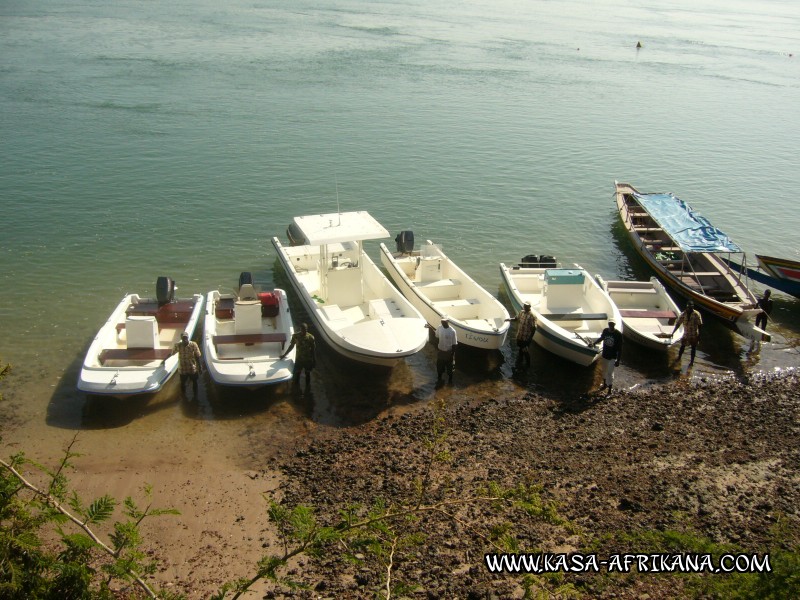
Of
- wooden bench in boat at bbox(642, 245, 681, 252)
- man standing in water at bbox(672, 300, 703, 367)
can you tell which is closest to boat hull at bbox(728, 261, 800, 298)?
wooden bench in boat at bbox(642, 245, 681, 252)

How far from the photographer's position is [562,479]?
11.6m

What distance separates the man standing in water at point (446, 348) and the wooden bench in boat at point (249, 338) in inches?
134

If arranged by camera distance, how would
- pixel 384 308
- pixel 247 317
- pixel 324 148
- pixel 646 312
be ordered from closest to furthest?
pixel 247 317, pixel 384 308, pixel 646 312, pixel 324 148

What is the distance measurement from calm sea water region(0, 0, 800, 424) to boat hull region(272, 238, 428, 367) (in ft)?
7.89

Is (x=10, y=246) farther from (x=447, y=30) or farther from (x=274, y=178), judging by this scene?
(x=447, y=30)

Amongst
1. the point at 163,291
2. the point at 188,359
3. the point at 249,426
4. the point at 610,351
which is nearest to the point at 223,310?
the point at 163,291

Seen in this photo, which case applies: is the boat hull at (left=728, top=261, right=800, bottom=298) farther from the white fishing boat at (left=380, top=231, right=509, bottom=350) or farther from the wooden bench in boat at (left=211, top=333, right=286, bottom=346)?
the wooden bench in boat at (left=211, top=333, right=286, bottom=346)

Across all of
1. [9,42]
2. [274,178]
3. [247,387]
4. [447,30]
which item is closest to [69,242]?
[274,178]

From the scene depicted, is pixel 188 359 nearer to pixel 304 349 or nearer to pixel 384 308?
pixel 304 349

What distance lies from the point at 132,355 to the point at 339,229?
5.51 m

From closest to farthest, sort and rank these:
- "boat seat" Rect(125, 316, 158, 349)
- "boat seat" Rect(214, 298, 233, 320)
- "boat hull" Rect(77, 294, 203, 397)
Result: "boat hull" Rect(77, 294, 203, 397) → "boat seat" Rect(125, 316, 158, 349) → "boat seat" Rect(214, 298, 233, 320)

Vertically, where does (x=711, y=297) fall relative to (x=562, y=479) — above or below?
above

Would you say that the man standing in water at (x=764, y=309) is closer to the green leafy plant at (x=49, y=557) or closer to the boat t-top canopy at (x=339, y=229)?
the boat t-top canopy at (x=339, y=229)

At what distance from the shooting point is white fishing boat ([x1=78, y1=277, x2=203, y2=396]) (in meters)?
13.4
